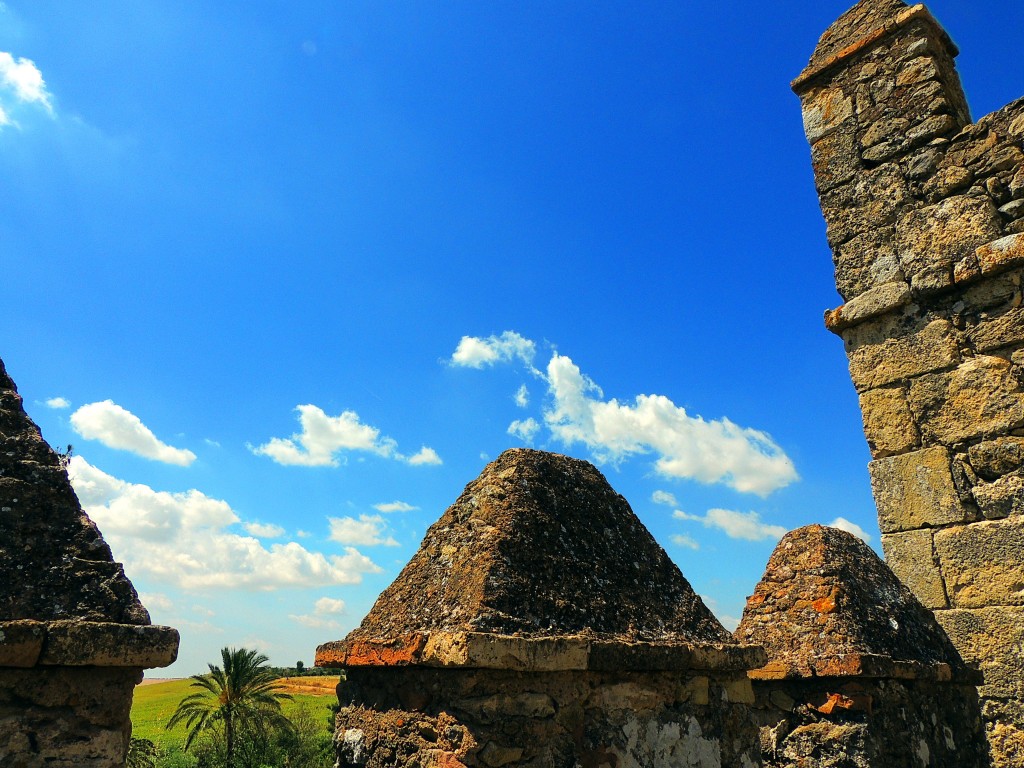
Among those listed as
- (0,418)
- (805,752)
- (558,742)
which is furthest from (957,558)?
(0,418)

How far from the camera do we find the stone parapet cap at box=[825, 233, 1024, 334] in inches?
210

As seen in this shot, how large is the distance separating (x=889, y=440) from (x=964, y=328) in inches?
40.3

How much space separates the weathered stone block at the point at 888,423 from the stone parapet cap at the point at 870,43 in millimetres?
3182

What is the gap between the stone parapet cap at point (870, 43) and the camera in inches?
247

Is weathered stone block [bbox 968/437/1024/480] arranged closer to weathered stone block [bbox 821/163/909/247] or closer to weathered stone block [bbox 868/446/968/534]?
weathered stone block [bbox 868/446/968/534]

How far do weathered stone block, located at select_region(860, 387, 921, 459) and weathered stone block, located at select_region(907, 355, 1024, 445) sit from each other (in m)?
0.07

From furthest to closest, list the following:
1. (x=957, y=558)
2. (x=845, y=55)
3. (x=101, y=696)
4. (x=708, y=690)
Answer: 1. (x=845, y=55)
2. (x=957, y=558)
3. (x=708, y=690)
4. (x=101, y=696)

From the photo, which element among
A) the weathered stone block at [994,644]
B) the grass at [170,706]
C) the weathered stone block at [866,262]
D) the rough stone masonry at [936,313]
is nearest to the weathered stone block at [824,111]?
the rough stone masonry at [936,313]

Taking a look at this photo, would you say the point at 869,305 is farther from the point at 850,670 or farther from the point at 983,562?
→ the point at 850,670

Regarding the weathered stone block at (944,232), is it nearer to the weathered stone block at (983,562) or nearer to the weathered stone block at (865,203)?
the weathered stone block at (865,203)

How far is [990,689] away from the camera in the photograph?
4.95 meters

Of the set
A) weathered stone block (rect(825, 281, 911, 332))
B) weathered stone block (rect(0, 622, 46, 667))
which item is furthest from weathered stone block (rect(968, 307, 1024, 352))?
weathered stone block (rect(0, 622, 46, 667))

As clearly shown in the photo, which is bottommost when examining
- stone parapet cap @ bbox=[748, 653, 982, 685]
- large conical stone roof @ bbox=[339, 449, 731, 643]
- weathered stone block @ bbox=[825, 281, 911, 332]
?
stone parapet cap @ bbox=[748, 653, 982, 685]

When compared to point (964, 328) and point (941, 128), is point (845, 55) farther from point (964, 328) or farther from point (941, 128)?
point (964, 328)
